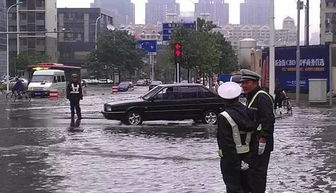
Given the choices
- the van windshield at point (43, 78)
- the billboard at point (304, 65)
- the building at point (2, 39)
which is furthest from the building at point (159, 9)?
the billboard at point (304, 65)

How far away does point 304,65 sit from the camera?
40125mm

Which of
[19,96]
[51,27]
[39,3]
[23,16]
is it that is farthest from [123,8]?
[19,96]

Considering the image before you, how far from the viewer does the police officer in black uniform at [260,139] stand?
6461mm

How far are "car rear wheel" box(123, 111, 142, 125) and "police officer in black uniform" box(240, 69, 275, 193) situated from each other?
552 inches

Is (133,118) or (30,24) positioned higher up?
(30,24)

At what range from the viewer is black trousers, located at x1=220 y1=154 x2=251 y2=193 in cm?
629

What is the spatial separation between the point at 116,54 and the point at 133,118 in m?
72.9

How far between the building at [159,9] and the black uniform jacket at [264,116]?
109m

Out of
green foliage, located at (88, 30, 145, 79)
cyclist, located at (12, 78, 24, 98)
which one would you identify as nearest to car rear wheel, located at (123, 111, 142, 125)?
cyclist, located at (12, 78, 24, 98)

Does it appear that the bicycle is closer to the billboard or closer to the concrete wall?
the billboard

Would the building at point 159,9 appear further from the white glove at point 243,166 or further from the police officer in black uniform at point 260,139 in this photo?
the white glove at point 243,166

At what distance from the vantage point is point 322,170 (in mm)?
10930

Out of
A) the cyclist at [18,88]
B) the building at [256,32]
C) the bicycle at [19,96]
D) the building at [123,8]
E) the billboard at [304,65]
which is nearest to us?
the billboard at [304,65]

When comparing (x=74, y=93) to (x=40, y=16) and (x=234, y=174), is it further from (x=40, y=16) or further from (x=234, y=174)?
(x=40, y=16)
